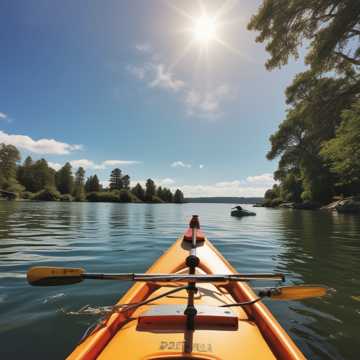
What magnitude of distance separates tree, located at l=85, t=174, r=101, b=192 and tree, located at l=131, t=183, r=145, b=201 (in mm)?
13873

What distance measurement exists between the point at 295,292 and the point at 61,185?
93.9 m

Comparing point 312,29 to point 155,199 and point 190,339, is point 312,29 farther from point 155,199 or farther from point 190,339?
point 155,199

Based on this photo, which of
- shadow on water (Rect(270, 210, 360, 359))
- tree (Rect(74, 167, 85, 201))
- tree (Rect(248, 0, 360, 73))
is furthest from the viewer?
tree (Rect(74, 167, 85, 201))

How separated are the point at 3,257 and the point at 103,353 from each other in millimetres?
6537

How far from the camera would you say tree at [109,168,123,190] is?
103m

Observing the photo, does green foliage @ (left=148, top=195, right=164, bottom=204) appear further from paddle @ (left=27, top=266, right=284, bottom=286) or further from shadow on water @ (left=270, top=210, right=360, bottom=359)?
paddle @ (left=27, top=266, right=284, bottom=286)

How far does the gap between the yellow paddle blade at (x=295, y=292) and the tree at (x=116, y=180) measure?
341 feet

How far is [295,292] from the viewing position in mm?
2623

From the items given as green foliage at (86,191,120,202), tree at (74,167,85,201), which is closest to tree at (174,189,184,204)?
green foliage at (86,191,120,202)

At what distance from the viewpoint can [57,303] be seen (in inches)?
164

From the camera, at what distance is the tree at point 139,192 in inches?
3804

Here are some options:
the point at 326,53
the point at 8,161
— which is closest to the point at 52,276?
the point at 326,53

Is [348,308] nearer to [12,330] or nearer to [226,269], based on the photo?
[226,269]

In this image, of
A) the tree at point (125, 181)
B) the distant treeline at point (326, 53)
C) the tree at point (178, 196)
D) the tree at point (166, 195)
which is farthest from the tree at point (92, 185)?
the distant treeline at point (326, 53)
